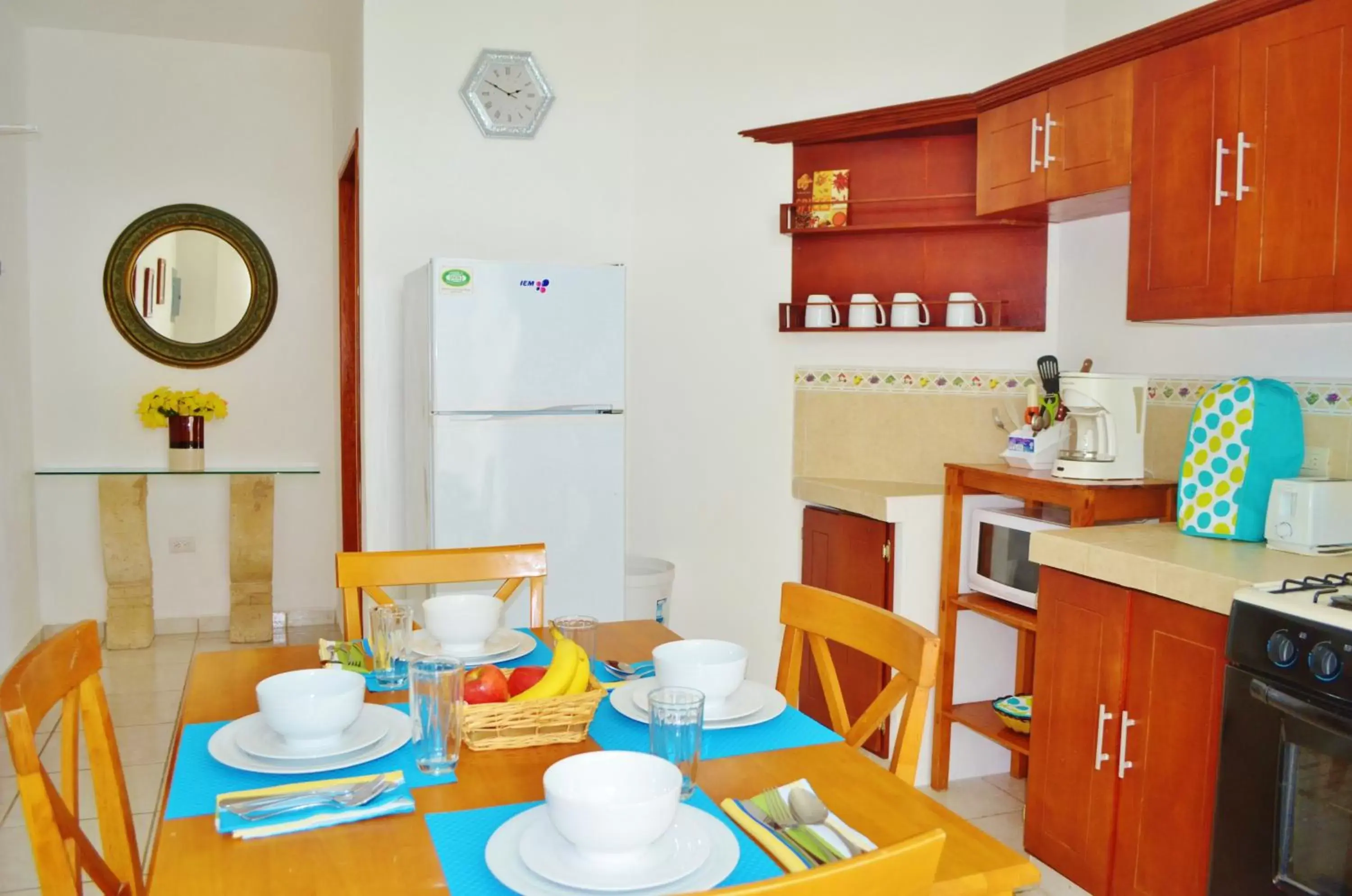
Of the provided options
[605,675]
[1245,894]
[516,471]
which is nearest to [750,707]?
[605,675]

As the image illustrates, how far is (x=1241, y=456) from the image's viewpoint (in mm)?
2471

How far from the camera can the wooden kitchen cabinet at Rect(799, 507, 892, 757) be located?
3350mm

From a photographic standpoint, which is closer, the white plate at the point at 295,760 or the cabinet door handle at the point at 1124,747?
the white plate at the point at 295,760

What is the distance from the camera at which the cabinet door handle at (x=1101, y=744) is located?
2.42 metres

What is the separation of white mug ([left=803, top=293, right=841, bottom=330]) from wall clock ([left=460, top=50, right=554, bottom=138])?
1255mm

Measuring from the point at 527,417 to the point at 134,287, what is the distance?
2561 mm

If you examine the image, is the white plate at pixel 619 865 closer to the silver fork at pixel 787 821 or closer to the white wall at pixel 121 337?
the silver fork at pixel 787 821

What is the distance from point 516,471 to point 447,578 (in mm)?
1174

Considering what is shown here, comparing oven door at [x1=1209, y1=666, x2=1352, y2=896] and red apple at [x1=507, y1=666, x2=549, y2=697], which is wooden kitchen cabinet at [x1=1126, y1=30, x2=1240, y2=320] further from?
red apple at [x1=507, y1=666, x2=549, y2=697]

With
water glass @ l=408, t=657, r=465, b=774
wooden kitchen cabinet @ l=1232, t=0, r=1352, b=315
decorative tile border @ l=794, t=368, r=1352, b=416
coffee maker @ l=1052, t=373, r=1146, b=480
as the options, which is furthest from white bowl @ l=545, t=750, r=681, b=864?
decorative tile border @ l=794, t=368, r=1352, b=416

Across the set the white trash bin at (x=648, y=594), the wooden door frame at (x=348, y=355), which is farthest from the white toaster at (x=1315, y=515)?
the wooden door frame at (x=348, y=355)

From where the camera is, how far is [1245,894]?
6.57 ft

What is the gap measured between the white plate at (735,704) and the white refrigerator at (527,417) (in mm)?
1807

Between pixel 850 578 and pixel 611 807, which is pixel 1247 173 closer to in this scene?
pixel 850 578
